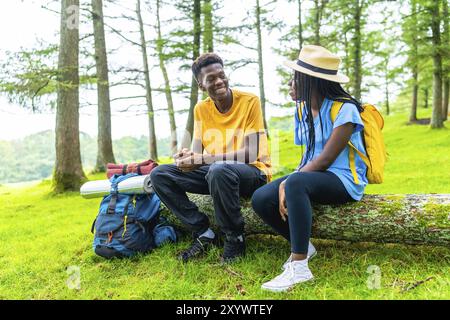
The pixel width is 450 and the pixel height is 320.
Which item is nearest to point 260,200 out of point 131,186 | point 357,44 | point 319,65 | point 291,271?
point 291,271

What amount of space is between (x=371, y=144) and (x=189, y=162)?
4.75 ft

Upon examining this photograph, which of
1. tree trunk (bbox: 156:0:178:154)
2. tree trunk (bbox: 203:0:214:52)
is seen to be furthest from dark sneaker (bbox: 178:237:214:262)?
tree trunk (bbox: 203:0:214:52)

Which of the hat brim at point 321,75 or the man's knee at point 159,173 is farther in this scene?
the man's knee at point 159,173

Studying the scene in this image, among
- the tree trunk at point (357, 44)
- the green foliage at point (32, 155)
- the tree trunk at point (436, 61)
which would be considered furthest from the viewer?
the green foliage at point (32, 155)

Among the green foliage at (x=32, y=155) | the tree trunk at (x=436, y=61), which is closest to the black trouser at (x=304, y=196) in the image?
the tree trunk at (x=436, y=61)

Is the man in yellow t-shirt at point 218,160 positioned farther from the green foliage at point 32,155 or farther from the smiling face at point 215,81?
the green foliage at point 32,155

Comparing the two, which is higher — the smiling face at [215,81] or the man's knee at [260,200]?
the smiling face at [215,81]

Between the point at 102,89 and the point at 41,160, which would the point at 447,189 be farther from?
the point at 41,160

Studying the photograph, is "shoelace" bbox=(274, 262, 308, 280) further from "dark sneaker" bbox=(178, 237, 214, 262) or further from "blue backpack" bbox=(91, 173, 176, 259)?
"blue backpack" bbox=(91, 173, 176, 259)

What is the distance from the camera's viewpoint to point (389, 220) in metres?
2.83

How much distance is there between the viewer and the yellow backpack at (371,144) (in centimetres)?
281

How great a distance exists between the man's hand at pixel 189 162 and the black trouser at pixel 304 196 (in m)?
0.70
